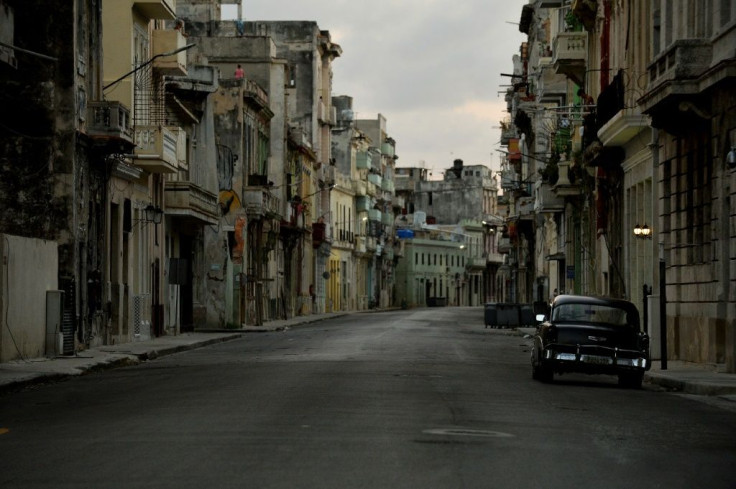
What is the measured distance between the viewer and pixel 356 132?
125 m

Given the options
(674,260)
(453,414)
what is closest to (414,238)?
(674,260)

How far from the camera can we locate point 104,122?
37438 millimetres

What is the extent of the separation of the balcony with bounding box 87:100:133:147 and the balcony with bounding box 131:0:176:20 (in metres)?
6.91

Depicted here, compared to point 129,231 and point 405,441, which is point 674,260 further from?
point 405,441

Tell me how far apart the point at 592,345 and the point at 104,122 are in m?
17.2

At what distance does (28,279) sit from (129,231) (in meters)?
13.7

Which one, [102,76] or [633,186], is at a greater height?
[102,76]

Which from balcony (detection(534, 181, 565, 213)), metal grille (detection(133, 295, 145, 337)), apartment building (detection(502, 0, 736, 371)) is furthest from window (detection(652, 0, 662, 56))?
balcony (detection(534, 181, 565, 213))

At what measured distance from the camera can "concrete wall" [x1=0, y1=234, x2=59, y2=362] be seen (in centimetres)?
2862

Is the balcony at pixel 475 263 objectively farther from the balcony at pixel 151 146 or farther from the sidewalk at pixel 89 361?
the balcony at pixel 151 146

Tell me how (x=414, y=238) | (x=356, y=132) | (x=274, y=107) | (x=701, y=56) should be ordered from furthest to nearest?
(x=414, y=238) < (x=356, y=132) < (x=274, y=107) < (x=701, y=56)

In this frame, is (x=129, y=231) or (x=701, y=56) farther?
(x=129, y=231)

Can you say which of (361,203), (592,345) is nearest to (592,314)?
(592,345)

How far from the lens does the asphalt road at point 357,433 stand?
1123cm
